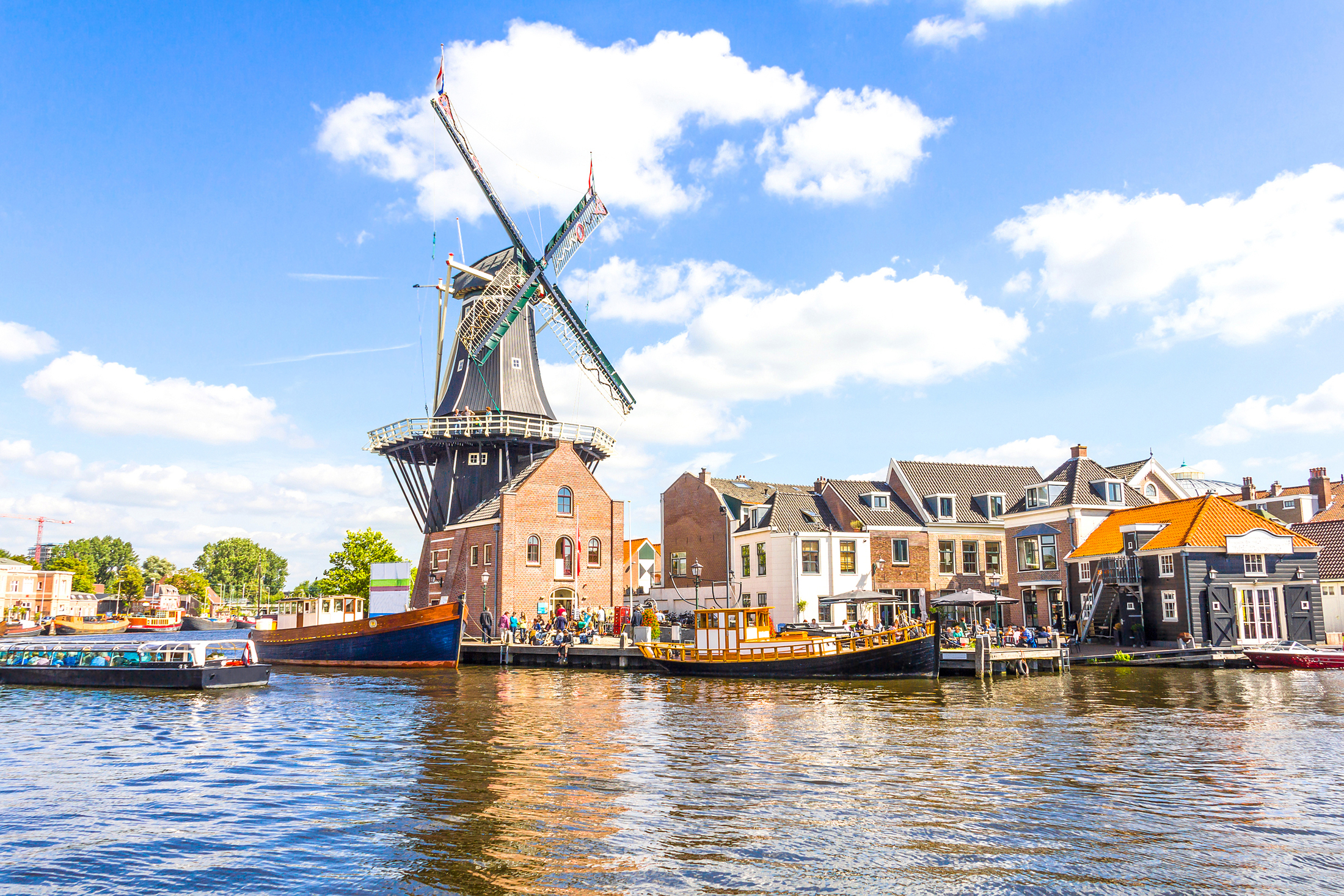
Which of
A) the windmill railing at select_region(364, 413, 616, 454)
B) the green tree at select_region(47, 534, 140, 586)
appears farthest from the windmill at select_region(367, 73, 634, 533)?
the green tree at select_region(47, 534, 140, 586)

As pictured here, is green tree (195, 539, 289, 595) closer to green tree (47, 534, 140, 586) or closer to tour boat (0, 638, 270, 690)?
green tree (47, 534, 140, 586)

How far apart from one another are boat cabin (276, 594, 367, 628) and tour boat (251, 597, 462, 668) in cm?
3

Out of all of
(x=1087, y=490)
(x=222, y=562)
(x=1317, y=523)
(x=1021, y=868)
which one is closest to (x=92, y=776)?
(x=1021, y=868)

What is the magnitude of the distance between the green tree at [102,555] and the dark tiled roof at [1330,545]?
170394 mm

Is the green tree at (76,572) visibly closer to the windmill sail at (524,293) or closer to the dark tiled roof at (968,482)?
the windmill sail at (524,293)

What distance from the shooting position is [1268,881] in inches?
399

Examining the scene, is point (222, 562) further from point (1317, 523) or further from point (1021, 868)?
point (1021, 868)

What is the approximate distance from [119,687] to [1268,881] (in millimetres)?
34589

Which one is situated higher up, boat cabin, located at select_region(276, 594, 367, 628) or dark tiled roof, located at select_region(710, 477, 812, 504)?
dark tiled roof, located at select_region(710, 477, 812, 504)

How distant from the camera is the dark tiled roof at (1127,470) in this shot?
5259cm

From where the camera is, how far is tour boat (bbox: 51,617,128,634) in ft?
290

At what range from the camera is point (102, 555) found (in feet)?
533

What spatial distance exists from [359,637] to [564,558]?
11593 millimetres

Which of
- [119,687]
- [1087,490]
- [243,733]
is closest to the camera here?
[243,733]
